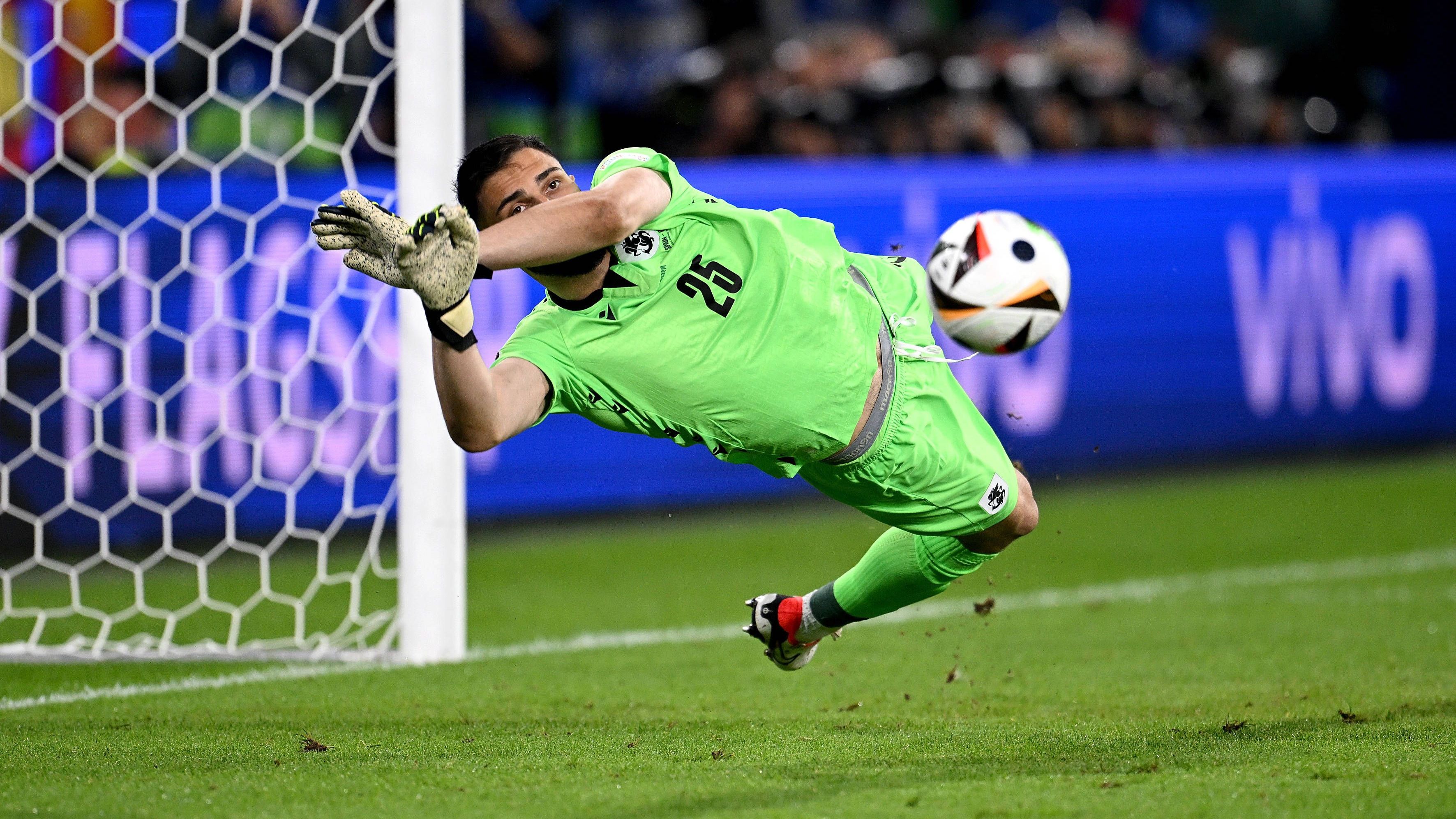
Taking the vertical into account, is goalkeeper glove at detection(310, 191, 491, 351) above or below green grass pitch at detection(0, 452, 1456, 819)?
above

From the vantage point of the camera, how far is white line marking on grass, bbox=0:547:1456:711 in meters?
5.71

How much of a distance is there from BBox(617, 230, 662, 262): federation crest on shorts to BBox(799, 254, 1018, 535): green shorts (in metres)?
0.70

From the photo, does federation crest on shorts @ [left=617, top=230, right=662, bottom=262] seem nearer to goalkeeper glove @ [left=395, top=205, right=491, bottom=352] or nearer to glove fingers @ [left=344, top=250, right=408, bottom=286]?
goalkeeper glove @ [left=395, top=205, right=491, bottom=352]

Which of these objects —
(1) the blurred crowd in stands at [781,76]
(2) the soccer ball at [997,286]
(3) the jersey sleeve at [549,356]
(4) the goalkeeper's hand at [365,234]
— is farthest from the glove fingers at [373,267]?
(1) the blurred crowd in stands at [781,76]

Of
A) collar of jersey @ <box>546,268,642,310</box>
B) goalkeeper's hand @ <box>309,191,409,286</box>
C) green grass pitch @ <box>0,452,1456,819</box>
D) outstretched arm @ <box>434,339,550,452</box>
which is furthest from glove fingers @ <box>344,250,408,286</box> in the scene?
green grass pitch @ <box>0,452,1456,819</box>

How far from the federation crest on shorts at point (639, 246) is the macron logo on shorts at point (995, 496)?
114 cm

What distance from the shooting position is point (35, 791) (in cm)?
410

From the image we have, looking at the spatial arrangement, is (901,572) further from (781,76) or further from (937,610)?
(781,76)

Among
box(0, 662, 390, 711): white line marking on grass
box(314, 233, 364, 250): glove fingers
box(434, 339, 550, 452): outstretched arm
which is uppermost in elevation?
box(314, 233, 364, 250): glove fingers

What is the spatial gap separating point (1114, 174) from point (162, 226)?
18.2 ft

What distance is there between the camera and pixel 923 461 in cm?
466

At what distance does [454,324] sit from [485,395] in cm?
19

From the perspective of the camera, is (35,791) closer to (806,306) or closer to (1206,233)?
(806,306)

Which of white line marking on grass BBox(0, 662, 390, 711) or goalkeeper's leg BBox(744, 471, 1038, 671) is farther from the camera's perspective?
white line marking on grass BBox(0, 662, 390, 711)
